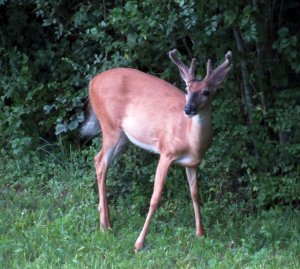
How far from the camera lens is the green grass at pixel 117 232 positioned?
610 cm

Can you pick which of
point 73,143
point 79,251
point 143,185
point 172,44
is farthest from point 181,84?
point 79,251

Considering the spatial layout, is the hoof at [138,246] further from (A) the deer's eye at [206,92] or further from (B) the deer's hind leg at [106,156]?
(A) the deer's eye at [206,92]

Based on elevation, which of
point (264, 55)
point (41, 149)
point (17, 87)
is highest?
point (264, 55)

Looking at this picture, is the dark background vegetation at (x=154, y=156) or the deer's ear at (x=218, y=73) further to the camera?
the deer's ear at (x=218, y=73)

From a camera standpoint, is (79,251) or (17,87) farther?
(17,87)

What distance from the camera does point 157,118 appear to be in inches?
283

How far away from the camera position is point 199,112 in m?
6.52

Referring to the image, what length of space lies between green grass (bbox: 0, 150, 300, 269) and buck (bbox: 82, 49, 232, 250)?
232 millimetres

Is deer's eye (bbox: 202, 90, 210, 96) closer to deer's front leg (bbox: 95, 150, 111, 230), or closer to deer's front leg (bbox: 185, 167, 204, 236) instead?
deer's front leg (bbox: 185, 167, 204, 236)

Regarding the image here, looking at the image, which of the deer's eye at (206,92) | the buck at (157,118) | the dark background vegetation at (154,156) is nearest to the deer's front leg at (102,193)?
the buck at (157,118)

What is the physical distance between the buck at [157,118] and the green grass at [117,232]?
0.23 m

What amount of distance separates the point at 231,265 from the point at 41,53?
474 cm

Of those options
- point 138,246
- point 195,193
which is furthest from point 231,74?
point 138,246

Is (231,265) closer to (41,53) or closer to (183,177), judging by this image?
(183,177)
